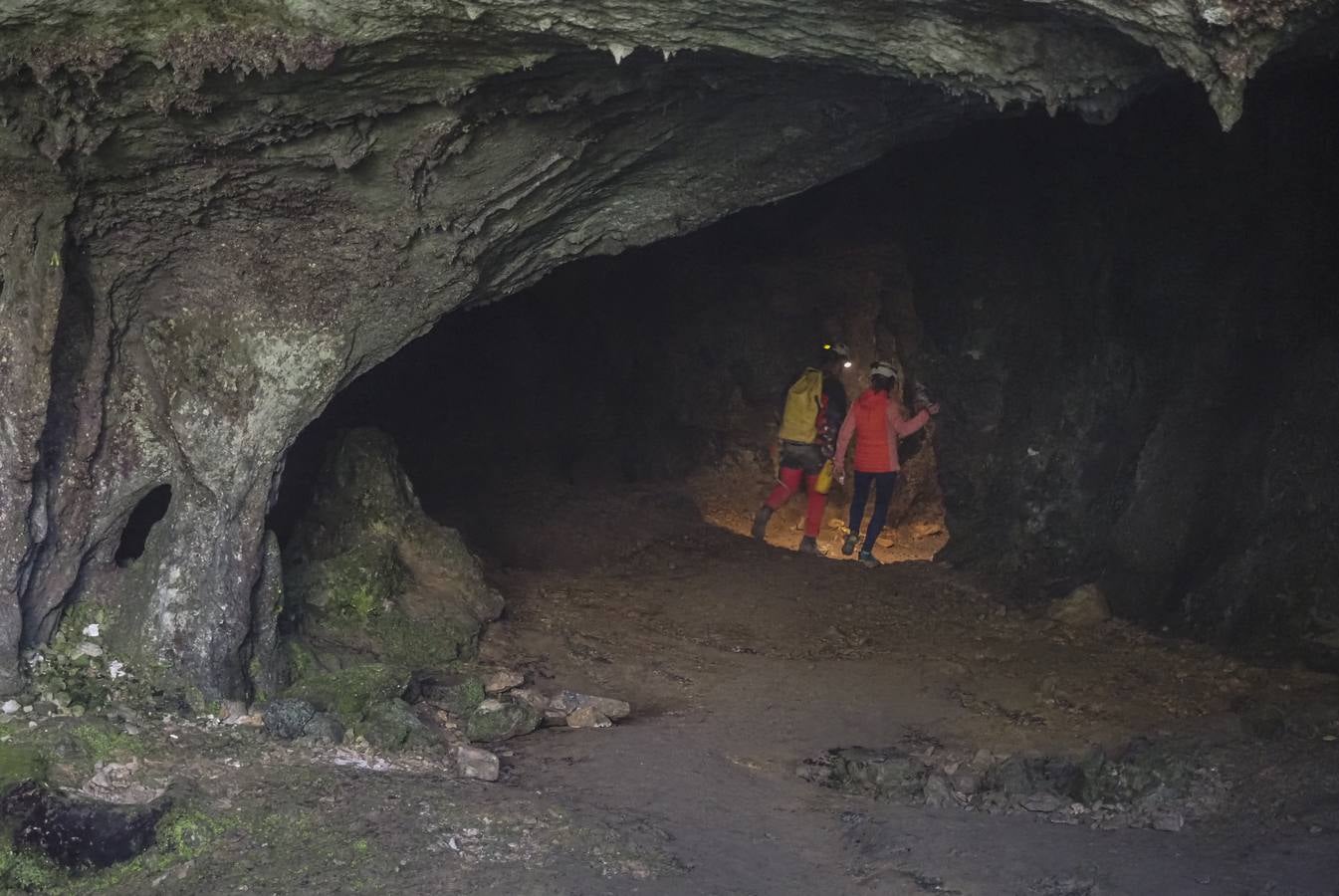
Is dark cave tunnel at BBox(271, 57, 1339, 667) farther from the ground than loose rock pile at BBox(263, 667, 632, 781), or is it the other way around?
dark cave tunnel at BBox(271, 57, 1339, 667)

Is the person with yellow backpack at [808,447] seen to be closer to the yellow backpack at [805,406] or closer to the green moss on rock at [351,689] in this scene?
the yellow backpack at [805,406]

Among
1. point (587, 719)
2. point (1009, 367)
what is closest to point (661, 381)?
point (1009, 367)

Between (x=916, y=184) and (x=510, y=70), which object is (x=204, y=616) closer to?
(x=510, y=70)

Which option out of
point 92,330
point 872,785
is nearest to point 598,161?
point 92,330

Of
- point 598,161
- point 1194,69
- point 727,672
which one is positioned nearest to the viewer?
point 1194,69

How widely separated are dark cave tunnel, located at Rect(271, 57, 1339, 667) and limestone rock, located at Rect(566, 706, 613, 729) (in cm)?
236

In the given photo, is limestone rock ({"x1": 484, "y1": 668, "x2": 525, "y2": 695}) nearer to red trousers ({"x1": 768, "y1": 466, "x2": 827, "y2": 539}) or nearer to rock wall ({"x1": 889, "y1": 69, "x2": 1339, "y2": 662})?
rock wall ({"x1": 889, "y1": 69, "x2": 1339, "y2": 662})

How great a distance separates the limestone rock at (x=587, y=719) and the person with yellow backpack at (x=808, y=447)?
15.4 ft

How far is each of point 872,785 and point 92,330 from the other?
4.31 metres

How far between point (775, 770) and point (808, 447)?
18.1 ft

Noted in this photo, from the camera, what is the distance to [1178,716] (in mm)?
6875

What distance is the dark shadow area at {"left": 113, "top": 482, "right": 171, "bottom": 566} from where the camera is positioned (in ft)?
22.7

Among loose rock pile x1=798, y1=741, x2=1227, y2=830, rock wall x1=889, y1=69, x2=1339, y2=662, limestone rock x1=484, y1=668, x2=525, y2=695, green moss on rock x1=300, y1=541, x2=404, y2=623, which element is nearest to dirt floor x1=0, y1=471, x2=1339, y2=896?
loose rock pile x1=798, y1=741, x2=1227, y2=830

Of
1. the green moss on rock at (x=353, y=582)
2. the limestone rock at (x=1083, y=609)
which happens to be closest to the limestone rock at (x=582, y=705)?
the green moss on rock at (x=353, y=582)
